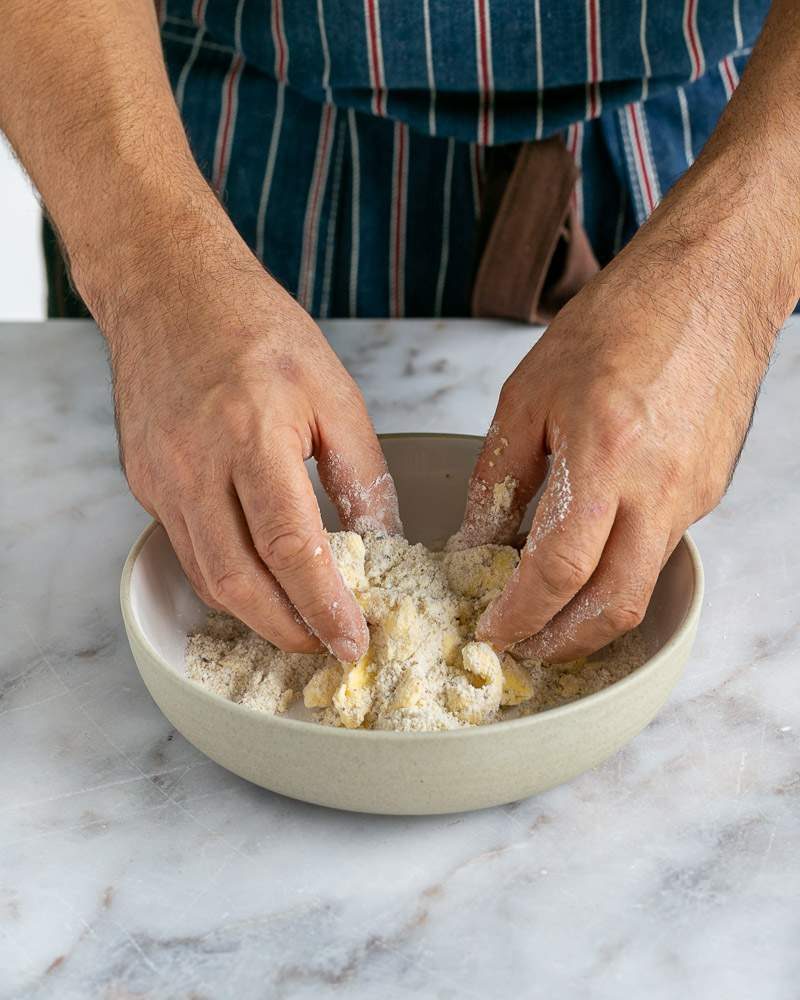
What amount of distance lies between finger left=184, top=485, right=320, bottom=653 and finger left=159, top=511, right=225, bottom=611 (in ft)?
0.04

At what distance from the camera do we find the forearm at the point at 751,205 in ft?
2.53

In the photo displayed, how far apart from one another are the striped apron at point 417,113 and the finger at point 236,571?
21.2 inches

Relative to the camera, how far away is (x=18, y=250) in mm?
2646

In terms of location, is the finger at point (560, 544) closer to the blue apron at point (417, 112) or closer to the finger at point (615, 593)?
the finger at point (615, 593)

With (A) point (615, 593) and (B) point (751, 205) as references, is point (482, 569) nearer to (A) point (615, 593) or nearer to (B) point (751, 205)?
(A) point (615, 593)

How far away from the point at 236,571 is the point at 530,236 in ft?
1.95

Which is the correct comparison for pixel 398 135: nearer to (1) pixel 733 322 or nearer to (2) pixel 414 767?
(1) pixel 733 322

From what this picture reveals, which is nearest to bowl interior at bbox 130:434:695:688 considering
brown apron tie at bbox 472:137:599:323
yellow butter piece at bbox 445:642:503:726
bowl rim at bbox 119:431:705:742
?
bowl rim at bbox 119:431:705:742

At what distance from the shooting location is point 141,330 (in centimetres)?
76

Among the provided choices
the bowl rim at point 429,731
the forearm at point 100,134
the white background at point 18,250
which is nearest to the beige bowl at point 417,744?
the bowl rim at point 429,731

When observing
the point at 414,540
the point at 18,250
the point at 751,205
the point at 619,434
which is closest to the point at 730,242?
the point at 751,205

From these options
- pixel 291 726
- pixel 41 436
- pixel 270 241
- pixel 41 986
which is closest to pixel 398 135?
pixel 270 241

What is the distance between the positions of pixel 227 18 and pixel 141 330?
0.49m

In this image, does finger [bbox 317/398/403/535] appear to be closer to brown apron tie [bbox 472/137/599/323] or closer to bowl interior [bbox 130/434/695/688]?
bowl interior [bbox 130/434/695/688]
